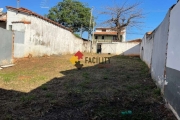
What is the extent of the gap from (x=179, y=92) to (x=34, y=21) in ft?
38.8

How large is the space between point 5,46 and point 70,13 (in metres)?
23.3

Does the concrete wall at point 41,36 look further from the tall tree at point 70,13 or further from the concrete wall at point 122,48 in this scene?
the tall tree at point 70,13

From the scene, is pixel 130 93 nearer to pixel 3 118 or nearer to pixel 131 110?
pixel 131 110

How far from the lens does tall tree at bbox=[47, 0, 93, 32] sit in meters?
29.8

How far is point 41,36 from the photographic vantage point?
13719mm

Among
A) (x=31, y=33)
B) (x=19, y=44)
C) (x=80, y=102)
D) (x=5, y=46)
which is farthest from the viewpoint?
(x=31, y=33)

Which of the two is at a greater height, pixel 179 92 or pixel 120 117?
pixel 179 92

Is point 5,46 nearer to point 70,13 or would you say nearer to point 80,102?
point 80,102

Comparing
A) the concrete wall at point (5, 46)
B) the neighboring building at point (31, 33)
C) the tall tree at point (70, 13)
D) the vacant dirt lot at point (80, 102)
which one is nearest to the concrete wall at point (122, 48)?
the tall tree at point (70, 13)

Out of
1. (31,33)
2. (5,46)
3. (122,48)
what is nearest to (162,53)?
(5,46)

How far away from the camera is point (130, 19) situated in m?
A: 28.1

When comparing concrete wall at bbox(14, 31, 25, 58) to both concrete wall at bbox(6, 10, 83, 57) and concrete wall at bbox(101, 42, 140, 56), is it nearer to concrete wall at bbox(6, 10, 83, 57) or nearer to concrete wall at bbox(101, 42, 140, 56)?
concrete wall at bbox(6, 10, 83, 57)

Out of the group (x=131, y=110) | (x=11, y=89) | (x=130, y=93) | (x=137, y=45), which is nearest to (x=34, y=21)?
(x=11, y=89)

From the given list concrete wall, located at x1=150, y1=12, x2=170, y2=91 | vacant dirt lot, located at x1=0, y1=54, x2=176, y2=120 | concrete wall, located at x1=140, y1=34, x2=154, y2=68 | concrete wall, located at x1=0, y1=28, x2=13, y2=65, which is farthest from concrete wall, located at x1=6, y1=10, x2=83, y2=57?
concrete wall, located at x1=150, y1=12, x2=170, y2=91
